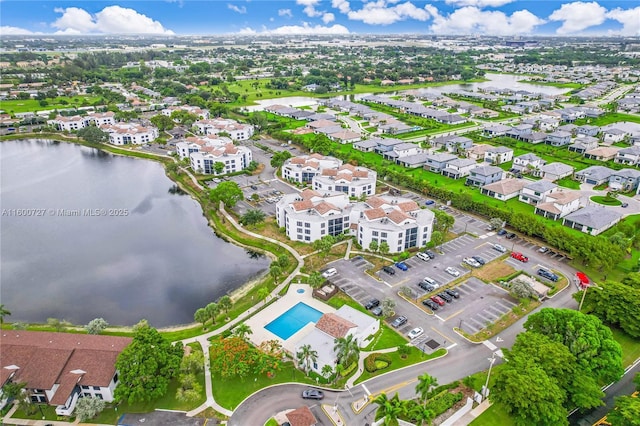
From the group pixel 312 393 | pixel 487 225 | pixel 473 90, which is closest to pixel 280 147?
pixel 487 225

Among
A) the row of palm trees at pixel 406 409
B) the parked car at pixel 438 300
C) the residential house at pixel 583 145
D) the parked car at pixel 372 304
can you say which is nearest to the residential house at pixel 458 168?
the residential house at pixel 583 145

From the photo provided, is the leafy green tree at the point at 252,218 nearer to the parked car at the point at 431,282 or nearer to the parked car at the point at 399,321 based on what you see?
the parked car at the point at 431,282

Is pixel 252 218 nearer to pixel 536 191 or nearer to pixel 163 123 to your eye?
pixel 536 191

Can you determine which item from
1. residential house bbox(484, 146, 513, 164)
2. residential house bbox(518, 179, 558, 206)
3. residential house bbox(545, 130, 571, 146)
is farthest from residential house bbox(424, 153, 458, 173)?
residential house bbox(545, 130, 571, 146)

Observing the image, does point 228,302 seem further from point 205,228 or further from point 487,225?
point 487,225

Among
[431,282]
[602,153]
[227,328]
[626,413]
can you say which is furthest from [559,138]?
[227,328]
